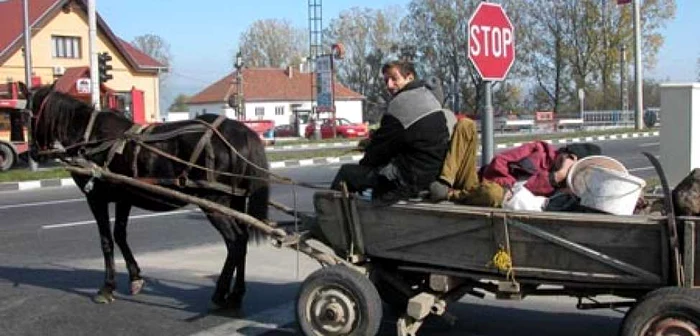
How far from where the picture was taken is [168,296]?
7.53 m

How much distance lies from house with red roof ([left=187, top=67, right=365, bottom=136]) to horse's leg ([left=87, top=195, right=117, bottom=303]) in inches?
2963

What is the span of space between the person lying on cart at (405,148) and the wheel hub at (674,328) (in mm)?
1738

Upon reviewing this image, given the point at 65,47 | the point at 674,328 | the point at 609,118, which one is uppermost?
the point at 65,47

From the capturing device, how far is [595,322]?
6.28 m

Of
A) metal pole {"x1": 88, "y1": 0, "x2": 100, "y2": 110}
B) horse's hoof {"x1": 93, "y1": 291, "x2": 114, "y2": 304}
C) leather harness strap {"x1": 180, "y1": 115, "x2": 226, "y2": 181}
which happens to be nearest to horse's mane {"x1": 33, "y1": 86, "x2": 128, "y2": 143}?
leather harness strap {"x1": 180, "y1": 115, "x2": 226, "y2": 181}

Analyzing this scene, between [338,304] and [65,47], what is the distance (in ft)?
145

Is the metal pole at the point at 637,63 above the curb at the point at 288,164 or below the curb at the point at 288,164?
above

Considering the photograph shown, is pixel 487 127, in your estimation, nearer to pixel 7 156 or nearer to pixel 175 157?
pixel 175 157

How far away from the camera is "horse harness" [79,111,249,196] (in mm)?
6930

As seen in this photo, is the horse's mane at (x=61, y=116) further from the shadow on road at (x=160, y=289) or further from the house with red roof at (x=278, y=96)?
the house with red roof at (x=278, y=96)

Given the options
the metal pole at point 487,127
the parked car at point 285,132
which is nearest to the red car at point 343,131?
the parked car at point 285,132

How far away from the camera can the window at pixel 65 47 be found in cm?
4538

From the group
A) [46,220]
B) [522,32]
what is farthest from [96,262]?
[522,32]

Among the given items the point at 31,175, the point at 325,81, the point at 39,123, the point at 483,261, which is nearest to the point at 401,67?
the point at 483,261
